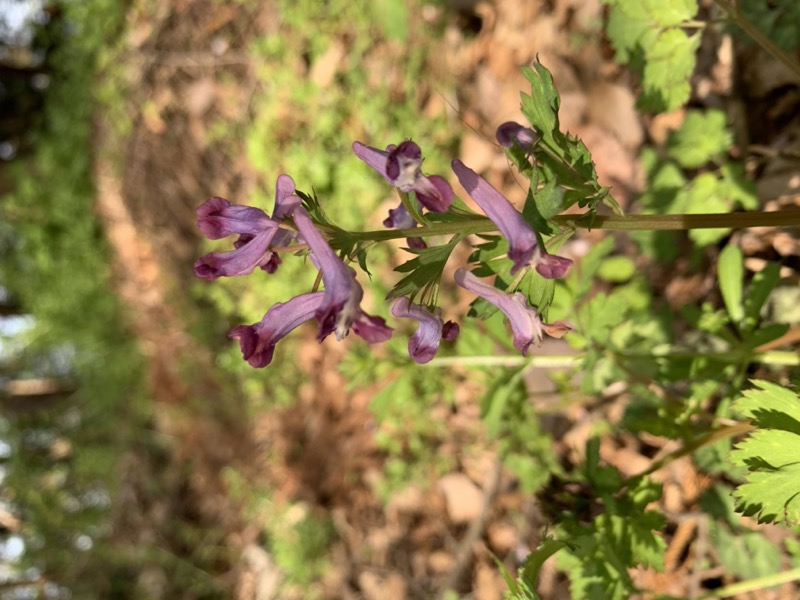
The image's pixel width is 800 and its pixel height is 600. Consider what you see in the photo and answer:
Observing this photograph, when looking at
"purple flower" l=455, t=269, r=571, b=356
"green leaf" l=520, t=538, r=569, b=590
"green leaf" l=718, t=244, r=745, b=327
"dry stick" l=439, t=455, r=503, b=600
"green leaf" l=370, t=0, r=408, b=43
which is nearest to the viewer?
"purple flower" l=455, t=269, r=571, b=356

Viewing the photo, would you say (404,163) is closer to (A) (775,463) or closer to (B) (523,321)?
(B) (523,321)

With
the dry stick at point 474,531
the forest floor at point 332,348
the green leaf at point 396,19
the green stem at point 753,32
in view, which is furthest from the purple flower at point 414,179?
the green leaf at point 396,19

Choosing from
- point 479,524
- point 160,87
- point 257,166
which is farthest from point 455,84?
point 160,87

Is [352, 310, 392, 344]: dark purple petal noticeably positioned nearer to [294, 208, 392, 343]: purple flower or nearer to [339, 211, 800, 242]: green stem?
[294, 208, 392, 343]: purple flower

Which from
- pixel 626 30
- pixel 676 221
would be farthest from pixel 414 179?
pixel 626 30

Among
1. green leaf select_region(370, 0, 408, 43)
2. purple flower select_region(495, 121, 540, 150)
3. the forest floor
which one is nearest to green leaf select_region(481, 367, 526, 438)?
the forest floor

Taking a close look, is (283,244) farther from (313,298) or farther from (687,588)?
(687,588)

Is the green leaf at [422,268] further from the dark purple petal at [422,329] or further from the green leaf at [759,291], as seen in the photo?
the green leaf at [759,291]
